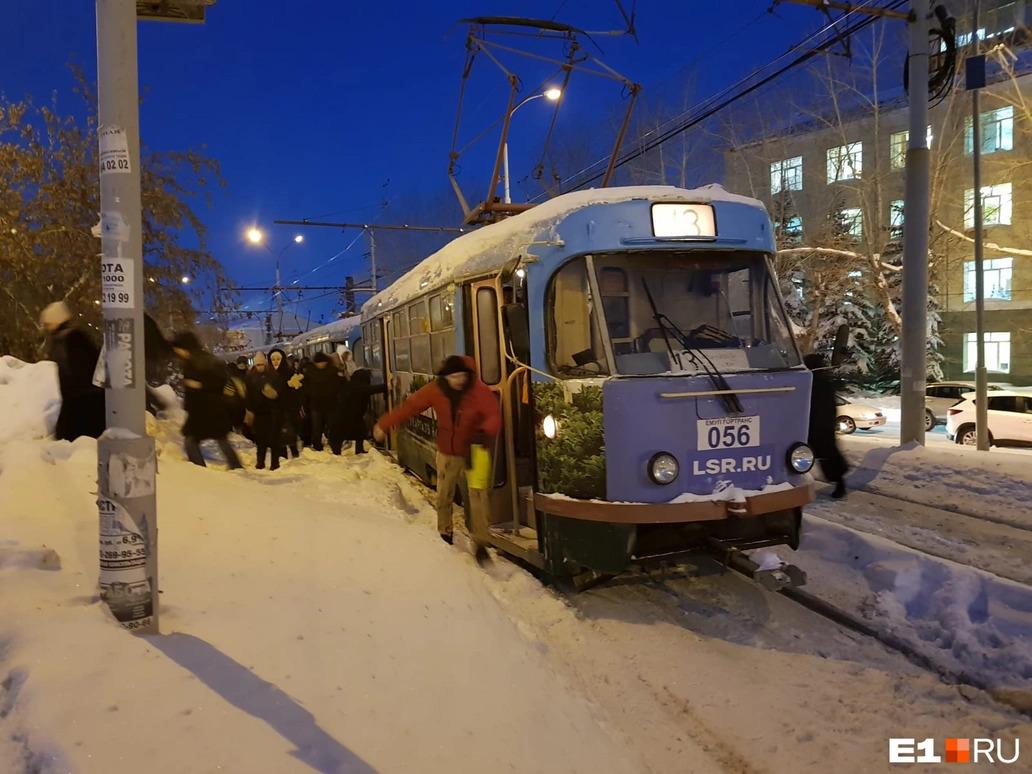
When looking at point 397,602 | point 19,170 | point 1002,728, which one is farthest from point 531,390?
point 19,170

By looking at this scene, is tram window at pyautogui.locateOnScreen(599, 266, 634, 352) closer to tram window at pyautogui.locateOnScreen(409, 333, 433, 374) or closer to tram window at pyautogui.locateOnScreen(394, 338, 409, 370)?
tram window at pyautogui.locateOnScreen(409, 333, 433, 374)

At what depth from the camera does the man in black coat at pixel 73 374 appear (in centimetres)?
621

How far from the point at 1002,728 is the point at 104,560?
15.3ft

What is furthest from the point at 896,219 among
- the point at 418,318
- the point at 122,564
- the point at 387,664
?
the point at 122,564

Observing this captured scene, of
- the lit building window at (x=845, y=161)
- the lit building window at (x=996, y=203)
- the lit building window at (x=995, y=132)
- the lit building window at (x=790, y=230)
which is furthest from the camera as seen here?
the lit building window at (x=790, y=230)

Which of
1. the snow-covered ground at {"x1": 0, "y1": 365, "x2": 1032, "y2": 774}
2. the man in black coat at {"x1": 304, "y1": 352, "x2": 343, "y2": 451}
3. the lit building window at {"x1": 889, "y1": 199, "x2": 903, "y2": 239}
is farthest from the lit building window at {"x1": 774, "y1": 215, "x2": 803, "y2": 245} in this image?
the snow-covered ground at {"x1": 0, "y1": 365, "x2": 1032, "y2": 774}

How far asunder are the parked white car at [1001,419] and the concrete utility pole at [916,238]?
6.21m

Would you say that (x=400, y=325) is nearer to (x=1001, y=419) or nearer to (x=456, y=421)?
(x=456, y=421)

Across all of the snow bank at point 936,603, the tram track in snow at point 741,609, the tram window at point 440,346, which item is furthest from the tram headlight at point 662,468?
the tram window at point 440,346

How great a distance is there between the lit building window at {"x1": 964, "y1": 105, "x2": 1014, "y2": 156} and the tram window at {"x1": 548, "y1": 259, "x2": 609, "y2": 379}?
24.5 m

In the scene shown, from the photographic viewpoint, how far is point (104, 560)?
3.39 metres

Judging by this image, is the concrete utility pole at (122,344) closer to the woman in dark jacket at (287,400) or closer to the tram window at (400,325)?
the tram window at (400,325)

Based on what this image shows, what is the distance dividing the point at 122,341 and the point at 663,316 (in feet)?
12.2

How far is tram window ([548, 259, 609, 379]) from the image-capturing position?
5473 millimetres
